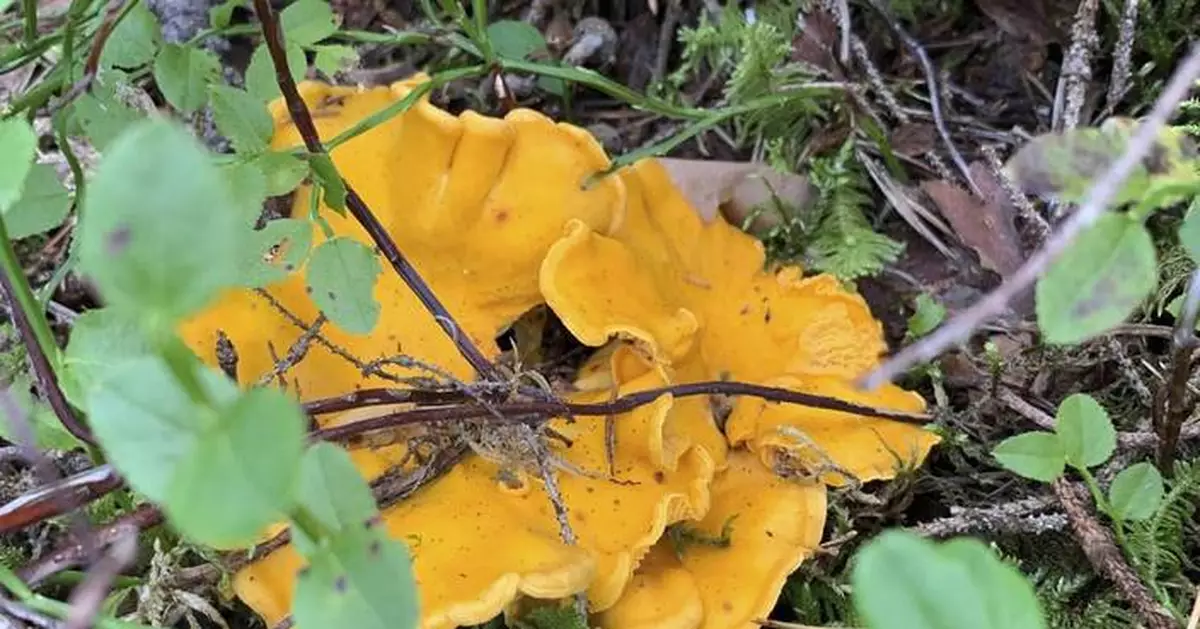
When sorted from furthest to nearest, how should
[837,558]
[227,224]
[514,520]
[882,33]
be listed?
[882,33], [837,558], [514,520], [227,224]

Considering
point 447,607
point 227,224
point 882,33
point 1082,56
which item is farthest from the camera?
point 882,33

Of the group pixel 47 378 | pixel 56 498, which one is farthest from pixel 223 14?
pixel 56 498

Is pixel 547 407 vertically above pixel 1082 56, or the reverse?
pixel 1082 56

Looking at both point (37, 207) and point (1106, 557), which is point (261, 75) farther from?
point (1106, 557)

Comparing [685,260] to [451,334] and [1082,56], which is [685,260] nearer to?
[451,334]

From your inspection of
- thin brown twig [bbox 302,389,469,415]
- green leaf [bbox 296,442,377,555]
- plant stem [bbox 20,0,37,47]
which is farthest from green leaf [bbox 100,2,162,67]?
green leaf [bbox 296,442,377,555]

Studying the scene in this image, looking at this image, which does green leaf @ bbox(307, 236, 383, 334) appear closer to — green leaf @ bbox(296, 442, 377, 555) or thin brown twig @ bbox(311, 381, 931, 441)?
thin brown twig @ bbox(311, 381, 931, 441)

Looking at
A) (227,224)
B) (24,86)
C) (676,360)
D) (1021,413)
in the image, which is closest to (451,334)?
(676,360)
